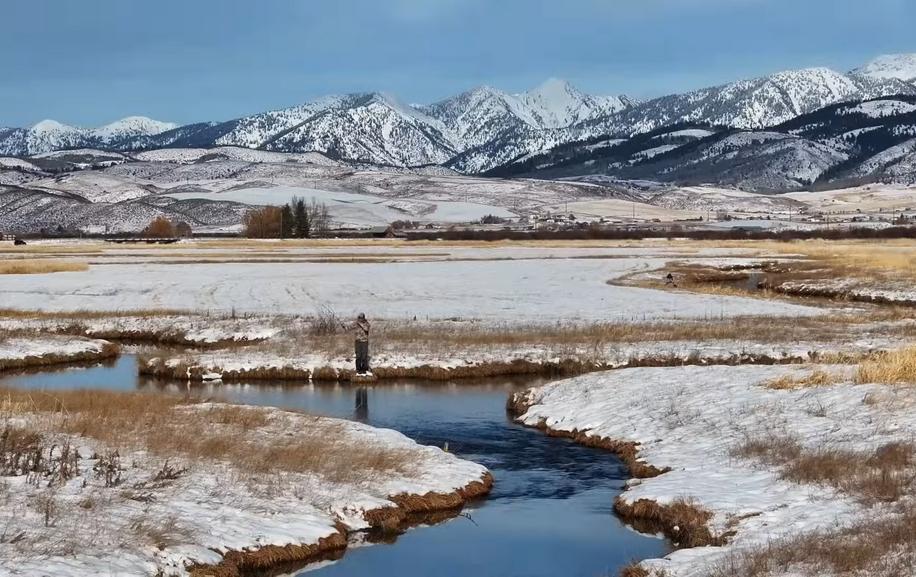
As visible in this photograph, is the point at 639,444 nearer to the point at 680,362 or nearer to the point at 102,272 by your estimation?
the point at 680,362

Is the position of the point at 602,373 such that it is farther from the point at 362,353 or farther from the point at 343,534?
the point at 343,534

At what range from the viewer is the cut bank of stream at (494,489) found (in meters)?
16.4

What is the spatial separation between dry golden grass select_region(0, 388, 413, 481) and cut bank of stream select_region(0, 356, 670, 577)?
2542mm

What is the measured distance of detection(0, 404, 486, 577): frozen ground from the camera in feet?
44.1

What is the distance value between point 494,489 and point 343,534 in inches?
176

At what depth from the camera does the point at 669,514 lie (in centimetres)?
1769

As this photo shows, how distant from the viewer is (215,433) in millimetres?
21844

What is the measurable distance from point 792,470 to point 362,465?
8.05m

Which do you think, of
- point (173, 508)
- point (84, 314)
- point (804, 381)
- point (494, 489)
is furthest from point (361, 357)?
point (84, 314)

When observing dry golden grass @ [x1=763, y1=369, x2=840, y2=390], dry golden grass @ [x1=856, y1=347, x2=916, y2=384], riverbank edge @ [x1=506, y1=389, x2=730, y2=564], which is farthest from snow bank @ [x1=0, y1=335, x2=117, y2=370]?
dry golden grass @ [x1=856, y1=347, x2=916, y2=384]

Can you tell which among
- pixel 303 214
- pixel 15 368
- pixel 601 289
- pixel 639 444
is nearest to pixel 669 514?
pixel 639 444

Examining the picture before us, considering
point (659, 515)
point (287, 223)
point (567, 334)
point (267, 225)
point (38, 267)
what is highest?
point (287, 223)

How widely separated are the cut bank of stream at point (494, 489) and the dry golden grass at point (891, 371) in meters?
6.58

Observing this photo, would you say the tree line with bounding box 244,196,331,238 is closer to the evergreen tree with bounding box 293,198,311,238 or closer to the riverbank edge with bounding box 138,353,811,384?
the evergreen tree with bounding box 293,198,311,238
